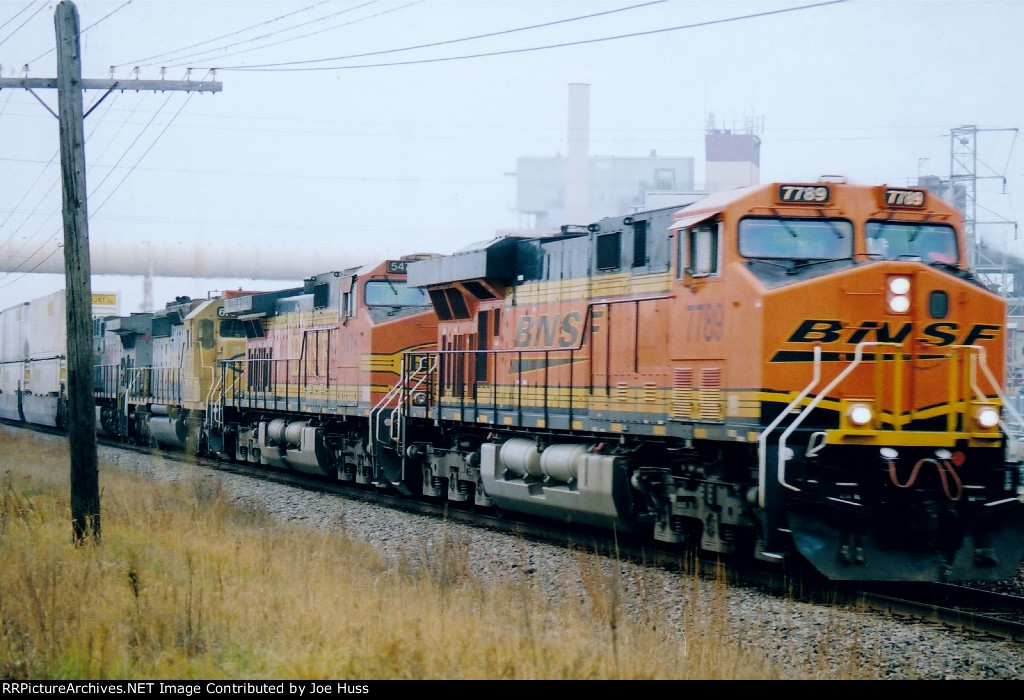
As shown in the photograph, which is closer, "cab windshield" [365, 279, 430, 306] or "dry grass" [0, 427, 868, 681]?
"dry grass" [0, 427, 868, 681]

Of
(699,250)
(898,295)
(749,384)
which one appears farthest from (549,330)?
(898,295)

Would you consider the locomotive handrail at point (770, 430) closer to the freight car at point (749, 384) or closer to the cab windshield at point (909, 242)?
the freight car at point (749, 384)

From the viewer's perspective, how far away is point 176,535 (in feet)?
39.2

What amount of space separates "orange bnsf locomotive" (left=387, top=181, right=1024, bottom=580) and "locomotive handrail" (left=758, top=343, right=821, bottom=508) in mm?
26

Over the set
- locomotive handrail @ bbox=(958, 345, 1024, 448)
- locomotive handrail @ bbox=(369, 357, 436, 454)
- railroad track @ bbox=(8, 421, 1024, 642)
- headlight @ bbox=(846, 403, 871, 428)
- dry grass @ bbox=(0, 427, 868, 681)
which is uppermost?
locomotive handrail @ bbox=(958, 345, 1024, 448)

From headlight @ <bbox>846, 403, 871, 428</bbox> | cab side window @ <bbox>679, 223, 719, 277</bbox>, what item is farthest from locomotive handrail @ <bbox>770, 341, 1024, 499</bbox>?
cab side window @ <bbox>679, 223, 719, 277</bbox>

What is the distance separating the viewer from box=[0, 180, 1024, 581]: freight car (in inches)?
368

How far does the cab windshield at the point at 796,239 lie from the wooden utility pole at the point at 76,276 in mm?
6711

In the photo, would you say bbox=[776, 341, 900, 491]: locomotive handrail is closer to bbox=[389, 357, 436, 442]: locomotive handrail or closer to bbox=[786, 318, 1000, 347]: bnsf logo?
bbox=[786, 318, 1000, 347]: bnsf logo

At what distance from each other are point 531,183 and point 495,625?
329 feet

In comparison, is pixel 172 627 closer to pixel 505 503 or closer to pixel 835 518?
pixel 835 518

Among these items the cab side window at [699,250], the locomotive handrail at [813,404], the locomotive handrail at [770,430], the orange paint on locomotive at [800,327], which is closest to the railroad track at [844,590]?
the locomotive handrail at [770,430]

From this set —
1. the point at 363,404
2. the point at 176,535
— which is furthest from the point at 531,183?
the point at 176,535

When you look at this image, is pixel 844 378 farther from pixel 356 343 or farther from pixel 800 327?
pixel 356 343
